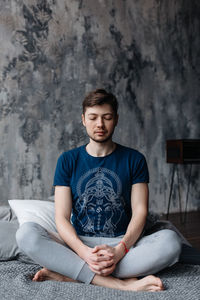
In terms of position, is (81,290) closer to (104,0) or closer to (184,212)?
(184,212)

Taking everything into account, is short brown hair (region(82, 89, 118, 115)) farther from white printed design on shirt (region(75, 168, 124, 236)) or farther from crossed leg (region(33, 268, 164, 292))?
crossed leg (region(33, 268, 164, 292))

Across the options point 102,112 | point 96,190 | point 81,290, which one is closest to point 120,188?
point 96,190

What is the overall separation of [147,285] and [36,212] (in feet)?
2.64

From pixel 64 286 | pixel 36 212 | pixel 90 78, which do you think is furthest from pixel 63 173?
pixel 90 78

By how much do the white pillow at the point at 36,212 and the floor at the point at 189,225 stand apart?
1.19 meters

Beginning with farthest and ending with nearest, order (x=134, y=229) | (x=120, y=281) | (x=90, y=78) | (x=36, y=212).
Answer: (x=90, y=78) < (x=36, y=212) < (x=134, y=229) < (x=120, y=281)

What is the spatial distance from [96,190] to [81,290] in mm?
456

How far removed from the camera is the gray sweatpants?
1301 mm

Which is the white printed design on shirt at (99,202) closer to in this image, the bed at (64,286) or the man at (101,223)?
the man at (101,223)

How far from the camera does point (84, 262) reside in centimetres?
131

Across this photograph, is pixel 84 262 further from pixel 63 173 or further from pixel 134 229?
pixel 63 173

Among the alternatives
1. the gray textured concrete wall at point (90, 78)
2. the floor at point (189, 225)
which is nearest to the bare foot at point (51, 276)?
the floor at point (189, 225)

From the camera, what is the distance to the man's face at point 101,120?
1511mm

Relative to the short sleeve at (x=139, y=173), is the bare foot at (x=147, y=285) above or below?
below
